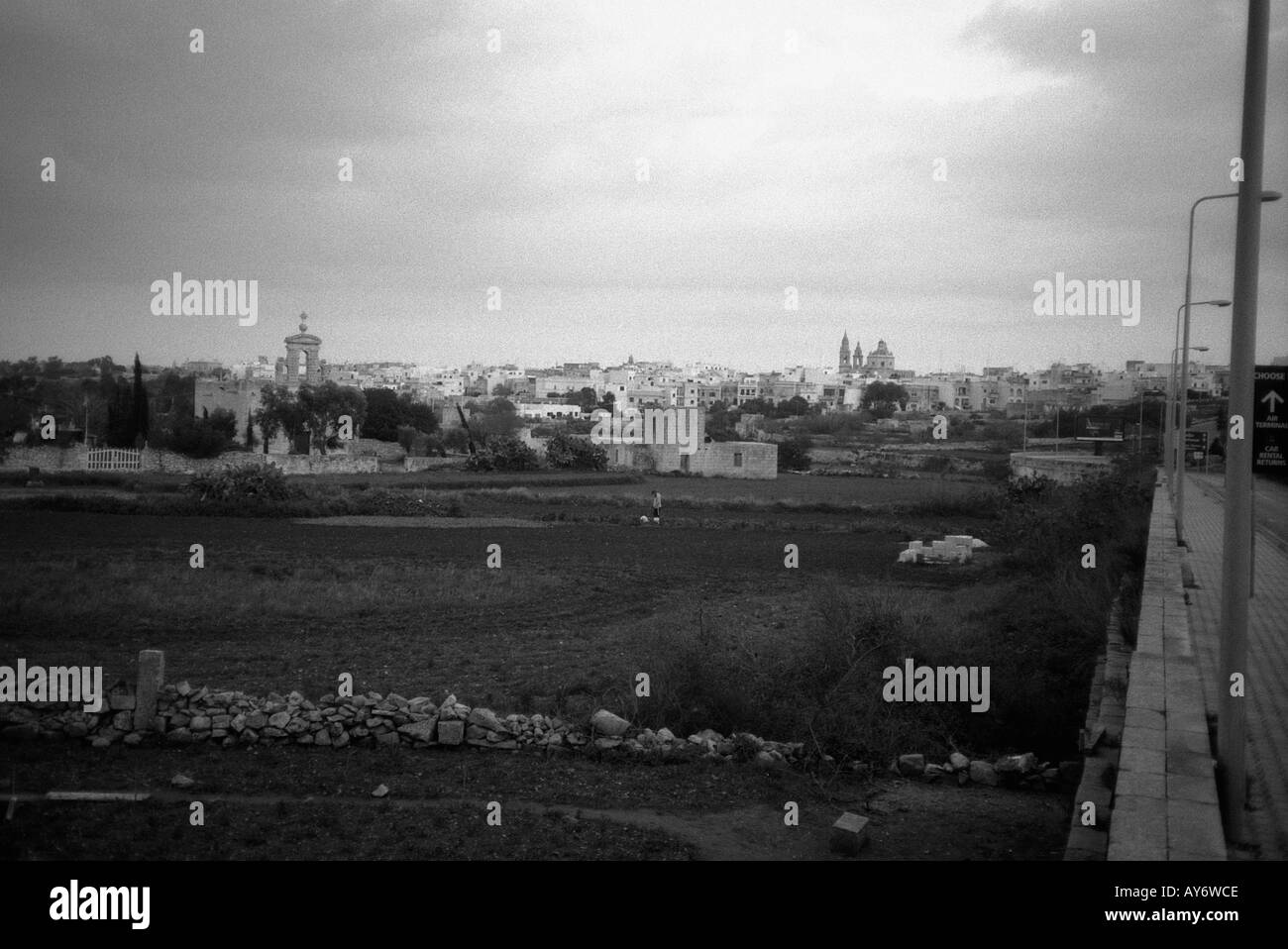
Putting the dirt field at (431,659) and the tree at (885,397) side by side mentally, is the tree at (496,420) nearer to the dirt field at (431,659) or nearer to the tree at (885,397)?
the dirt field at (431,659)

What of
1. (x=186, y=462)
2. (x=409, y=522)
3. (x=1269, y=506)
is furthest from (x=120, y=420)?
(x=1269, y=506)

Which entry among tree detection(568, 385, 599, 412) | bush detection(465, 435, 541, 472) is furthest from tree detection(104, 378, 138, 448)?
tree detection(568, 385, 599, 412)

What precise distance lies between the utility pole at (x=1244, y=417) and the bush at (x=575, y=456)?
55.0m

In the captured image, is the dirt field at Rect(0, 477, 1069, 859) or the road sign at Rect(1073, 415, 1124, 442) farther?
the road sign at Rect(1073, 415, 1124, 442)

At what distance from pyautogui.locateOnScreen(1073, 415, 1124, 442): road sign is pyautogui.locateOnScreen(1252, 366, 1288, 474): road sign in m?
55.0

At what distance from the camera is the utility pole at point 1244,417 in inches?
251

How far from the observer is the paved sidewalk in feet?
21.7

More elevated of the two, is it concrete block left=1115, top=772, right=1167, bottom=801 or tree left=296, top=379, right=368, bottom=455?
tree left=296, top=379, right=368, bottom=455

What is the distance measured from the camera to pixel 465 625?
16.6 meters

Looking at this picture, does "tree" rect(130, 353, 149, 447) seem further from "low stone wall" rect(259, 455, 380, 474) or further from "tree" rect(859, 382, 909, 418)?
"tree" rect(859, 382, 909, 418)

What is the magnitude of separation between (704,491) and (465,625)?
35165 mm

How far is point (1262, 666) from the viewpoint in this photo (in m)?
→ 11.0

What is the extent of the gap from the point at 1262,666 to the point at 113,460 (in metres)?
44.3
